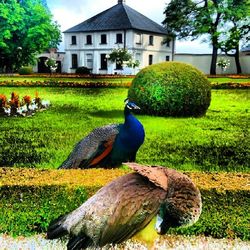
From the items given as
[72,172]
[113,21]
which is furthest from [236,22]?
[72,172]

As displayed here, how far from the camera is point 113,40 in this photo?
36.1 metres

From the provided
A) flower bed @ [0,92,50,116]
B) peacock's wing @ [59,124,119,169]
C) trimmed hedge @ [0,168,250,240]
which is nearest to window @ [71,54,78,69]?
flower bed @ [0,92,50,116]

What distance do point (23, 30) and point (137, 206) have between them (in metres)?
→ 29.0

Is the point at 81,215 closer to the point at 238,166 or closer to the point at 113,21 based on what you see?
the point at 238,166

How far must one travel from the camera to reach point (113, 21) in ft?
118

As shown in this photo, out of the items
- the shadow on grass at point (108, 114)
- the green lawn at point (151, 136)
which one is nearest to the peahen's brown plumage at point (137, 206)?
the green lawn at point (151, 136)

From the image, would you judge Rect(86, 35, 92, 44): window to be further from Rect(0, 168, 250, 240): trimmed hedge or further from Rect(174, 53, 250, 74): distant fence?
Rect(0, 168, 250, 240): trimmed hedge

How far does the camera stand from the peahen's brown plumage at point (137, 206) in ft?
7.38

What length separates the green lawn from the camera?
6.21m

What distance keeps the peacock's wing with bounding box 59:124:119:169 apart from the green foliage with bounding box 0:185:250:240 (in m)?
0.65

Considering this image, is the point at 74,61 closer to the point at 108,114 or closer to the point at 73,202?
the point at 108,114

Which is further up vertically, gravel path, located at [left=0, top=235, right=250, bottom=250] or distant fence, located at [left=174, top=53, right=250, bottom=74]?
gravel path, located at [left=0, top=235, right=250, bottom=250]

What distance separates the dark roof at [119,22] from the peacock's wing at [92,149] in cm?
3075

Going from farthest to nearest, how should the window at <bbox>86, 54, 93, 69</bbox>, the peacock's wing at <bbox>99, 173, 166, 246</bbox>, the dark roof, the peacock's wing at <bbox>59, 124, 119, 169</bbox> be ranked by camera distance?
1. the window at <bbox>86, 54, 93, 69</bbox>
2. the dark roof
3. the peacock's wing at <bbox>59, 124, 119, 169</bbox>
4. the peacock's wing at <bbox>99, 173, 166, 246</bbox>
